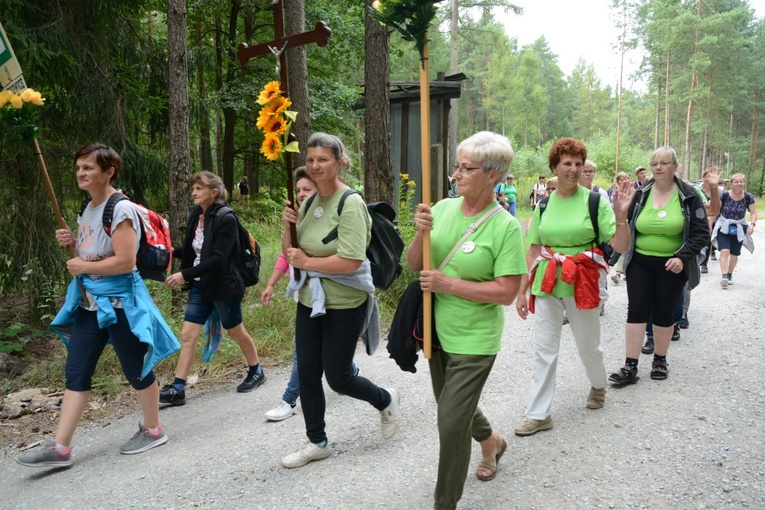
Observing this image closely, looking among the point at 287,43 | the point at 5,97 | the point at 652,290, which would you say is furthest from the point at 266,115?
the point at 652,290

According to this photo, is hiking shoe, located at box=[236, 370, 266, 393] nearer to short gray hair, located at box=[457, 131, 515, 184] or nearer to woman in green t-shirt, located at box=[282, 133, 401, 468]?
woman in green t-shirt, located at box=[282, 133, 401, 468]

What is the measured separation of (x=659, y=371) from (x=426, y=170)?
11.9 feet

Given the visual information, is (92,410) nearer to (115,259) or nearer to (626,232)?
(115,259)

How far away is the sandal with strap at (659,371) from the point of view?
509cm

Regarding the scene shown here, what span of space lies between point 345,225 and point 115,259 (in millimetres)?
1536

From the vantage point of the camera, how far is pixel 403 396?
4.81m

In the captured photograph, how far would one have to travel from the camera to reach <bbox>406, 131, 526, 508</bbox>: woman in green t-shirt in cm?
272

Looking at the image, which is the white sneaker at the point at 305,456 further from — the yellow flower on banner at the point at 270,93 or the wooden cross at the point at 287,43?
the yellow flower on banner at the point at 270,93

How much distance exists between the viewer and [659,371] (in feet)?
16.8

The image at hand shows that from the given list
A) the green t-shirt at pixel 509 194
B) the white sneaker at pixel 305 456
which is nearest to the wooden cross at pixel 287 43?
the white sneaker at pixel 305 456

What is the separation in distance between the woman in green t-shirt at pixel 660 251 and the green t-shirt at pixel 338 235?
283 cm

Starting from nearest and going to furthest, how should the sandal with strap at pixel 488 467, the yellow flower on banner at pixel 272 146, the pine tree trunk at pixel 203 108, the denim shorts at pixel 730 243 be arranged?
1. the yellow flower on banner at pixel 272 146
2. the sandal with strap at pixel 488 467
3. the denim shorts at pixel 730 243
4. the pine tree trunk at pixel 203 108

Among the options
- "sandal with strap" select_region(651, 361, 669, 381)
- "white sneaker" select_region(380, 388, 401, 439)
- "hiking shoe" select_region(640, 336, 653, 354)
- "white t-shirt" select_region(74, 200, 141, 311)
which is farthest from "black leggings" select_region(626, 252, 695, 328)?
"white t-shirt" select_region(74, 200, 141, 311)

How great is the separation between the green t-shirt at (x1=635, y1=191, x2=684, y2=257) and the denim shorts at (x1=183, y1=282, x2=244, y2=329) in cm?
362
